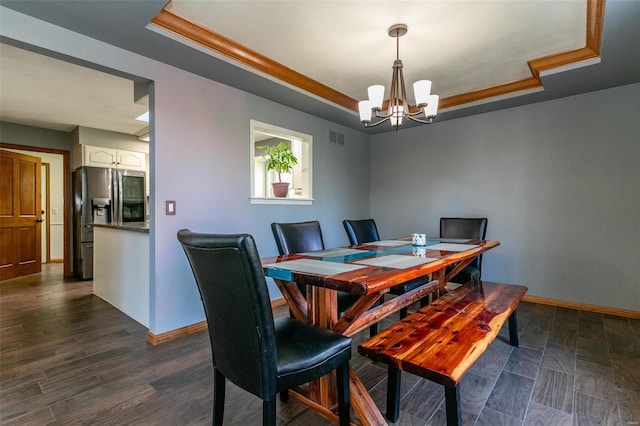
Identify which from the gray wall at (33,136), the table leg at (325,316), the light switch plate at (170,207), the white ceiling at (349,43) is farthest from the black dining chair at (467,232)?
the gray wall at (33,136)

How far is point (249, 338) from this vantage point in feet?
3.73

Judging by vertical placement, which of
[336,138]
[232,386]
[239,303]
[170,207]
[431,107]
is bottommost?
[232,386]

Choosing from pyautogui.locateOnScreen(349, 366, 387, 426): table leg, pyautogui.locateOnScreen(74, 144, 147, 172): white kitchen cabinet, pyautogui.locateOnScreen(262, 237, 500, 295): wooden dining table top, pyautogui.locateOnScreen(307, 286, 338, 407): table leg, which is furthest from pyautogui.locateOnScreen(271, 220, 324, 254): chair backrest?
pyautogui.locateOnScreen(74, 144, 147, 172): white kitchen cabinet

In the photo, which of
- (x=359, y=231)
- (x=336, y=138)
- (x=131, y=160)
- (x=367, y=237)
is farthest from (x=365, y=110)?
(x=131, y=160)

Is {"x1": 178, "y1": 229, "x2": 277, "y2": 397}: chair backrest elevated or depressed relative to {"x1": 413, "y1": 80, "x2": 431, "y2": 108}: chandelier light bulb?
depressed

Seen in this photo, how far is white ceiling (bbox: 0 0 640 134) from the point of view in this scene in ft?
6.61

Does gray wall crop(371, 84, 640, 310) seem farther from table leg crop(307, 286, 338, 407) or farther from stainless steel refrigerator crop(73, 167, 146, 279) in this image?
stainless steel refrigerator crop(73, 167, 146, 279)

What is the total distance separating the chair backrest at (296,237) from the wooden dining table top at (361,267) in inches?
12.0

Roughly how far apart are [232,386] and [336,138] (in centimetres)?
328

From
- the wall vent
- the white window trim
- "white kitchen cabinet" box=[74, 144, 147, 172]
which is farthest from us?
"white kitchen cabinet" box=[74, 144, 147, 172]

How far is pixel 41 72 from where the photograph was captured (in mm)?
3082

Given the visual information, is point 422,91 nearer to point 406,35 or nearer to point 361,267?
point 406,35

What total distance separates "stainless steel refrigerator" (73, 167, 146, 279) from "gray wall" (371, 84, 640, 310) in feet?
15.3

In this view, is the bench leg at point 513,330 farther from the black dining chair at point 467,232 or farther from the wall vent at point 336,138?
the wall vent at point 336,138
